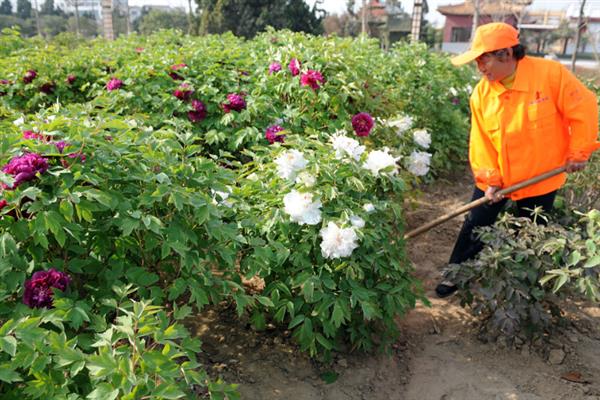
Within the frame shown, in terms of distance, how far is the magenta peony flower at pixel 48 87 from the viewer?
458 cm

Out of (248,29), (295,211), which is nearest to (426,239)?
(295,211)

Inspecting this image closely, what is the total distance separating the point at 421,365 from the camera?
261 centimetres

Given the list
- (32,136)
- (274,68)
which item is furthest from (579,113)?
(32,136)

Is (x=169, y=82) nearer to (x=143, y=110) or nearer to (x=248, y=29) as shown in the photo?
(x=143, y=110)

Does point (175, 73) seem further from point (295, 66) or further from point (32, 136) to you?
point (32, 136)

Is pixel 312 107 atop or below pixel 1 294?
atop

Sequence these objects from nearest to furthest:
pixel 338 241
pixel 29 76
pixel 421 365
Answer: pixel 338 241
pixel 421 365
pixel 29 76

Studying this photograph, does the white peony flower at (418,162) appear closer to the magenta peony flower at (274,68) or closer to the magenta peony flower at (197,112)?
the magenta peony flower at (274,68)

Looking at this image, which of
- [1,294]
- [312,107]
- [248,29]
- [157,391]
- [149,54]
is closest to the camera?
[157,391]

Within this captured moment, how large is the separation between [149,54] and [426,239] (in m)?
2.79

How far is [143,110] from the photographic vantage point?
395 centimetres

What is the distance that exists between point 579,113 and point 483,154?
1.79 feet

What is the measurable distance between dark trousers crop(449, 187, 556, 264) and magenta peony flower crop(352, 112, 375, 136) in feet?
2.62

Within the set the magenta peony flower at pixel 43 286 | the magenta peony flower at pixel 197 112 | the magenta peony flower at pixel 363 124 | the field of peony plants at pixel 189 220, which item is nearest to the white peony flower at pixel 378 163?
the field of peony plants at pixel 189 220
